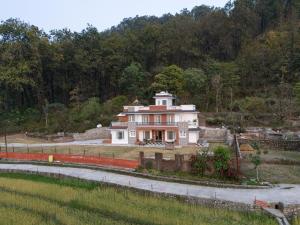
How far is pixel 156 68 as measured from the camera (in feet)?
209

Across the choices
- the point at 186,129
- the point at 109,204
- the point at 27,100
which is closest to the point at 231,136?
the point at 186,129

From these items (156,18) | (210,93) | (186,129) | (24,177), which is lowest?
(24,177)

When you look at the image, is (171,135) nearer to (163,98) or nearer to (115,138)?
(163,98)

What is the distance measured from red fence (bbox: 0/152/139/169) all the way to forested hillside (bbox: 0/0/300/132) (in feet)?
49.6

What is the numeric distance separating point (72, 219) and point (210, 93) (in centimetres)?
4161

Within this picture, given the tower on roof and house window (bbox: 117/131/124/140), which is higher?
the tower on roof

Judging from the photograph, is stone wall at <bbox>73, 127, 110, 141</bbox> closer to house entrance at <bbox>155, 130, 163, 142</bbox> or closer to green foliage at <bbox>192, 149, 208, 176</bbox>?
house entrance at <bbox>155, 130, 163, 142</bbox>

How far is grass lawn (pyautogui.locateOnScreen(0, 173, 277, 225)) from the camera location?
58.0 ft

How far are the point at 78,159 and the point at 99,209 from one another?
14.6 meters

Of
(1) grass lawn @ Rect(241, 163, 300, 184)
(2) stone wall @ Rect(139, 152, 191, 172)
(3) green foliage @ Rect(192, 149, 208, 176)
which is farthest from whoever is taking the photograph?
(2) stone wall @ Rect(139, 152, 191, 172)

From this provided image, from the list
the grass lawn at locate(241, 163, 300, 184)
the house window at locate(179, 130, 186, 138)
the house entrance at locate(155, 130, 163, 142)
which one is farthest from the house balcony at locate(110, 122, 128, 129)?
the grass lawn at locate(241, 163, 300, 184)

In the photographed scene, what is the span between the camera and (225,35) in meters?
68.7

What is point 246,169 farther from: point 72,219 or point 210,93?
point 210,93

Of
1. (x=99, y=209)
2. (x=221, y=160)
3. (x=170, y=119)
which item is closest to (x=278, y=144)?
(x=170, y=119)
